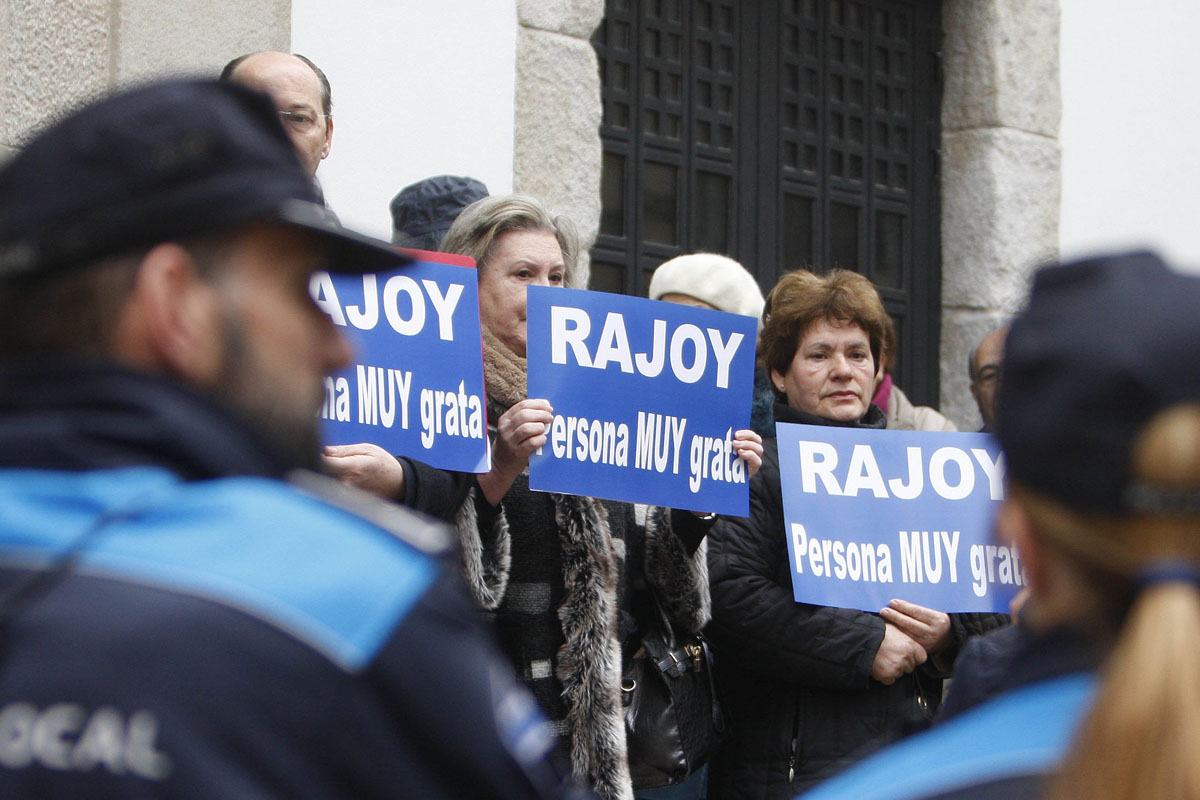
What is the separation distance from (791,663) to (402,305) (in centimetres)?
128

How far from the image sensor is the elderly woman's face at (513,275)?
12.4ft

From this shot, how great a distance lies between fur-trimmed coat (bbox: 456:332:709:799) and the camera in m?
3.34

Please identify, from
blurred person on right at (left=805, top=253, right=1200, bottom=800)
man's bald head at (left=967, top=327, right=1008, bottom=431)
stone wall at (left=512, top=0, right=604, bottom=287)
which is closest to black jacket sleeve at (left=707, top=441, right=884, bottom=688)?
man's bald head at (left=967, top=327, right=1008, bottom=431)

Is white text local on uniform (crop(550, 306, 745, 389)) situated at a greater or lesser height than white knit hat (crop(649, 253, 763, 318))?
lesser

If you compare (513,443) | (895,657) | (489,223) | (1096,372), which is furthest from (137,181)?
(895,657)

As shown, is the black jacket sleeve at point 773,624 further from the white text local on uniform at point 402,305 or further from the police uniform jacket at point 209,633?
the police uniform jacket at point 209,633

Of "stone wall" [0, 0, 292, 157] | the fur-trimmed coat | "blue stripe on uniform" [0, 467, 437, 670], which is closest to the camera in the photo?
"blue stripe on uniform" [0, 467, 437, 670]

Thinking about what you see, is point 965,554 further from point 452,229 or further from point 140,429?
point 140,429

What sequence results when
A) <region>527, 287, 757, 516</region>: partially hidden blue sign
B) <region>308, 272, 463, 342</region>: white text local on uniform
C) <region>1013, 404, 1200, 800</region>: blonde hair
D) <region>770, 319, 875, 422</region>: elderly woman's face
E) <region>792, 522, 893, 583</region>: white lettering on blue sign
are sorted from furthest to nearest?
<region>770, 319, 875, 422</region>: elderly woman's face, <region>792, 522, 893, 583</region>: white lettering on blue sign, <region>527, 287, 757, 516</region>: partially hidden blue sign, <region>308, 272, 463, 342</region>: white text local on uniform, <region>1013, 404, 1200, 800</region>: blonde hair

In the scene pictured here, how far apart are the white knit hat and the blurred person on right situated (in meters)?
3.54

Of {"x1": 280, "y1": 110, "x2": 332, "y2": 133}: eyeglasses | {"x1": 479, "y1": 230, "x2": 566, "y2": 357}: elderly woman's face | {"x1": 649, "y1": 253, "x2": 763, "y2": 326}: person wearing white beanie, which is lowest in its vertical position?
{"x1": 479, "y1": 230, "x2": 566, "y2": 357}: elderly woman's face

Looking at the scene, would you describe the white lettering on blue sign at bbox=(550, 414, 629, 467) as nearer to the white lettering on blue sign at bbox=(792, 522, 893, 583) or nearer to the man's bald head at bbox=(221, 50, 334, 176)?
the white lettering on blue sign at bbox=(792, 522, 893, 583)

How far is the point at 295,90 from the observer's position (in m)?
3.88

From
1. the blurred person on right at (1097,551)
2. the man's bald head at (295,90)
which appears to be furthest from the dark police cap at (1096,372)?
the man's bald head at (295,90)
